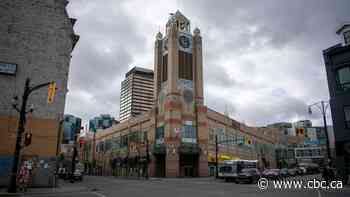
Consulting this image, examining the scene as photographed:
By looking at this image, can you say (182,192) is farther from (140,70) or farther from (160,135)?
(140,70)

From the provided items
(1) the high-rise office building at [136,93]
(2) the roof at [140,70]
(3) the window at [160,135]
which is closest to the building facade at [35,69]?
(3) the window at [160,135]

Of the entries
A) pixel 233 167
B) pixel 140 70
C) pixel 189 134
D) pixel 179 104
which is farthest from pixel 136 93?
pixel 233 167

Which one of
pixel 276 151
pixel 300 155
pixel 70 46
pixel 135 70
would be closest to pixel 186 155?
pixel 70 46

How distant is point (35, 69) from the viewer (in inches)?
1171

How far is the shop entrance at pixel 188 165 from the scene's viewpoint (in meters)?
59.8

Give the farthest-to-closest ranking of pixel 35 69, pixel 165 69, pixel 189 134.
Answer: pixel 165 69, pixel 189 134, pixel 35 69

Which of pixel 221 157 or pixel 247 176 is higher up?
pixel 221 157

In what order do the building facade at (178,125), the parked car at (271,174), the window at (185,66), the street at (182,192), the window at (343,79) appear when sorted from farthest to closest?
the window at (185,66) → the building facade at (178,125) → the parked car at (271,174) → the window at (343,79) → the street at (182,192)

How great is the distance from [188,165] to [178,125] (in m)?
9.11

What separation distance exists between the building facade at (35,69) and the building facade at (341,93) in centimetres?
2934

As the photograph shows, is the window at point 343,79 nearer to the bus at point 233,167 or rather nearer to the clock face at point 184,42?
the bus at point 233,167

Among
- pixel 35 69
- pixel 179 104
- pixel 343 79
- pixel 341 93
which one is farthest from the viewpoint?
pixel 179 104

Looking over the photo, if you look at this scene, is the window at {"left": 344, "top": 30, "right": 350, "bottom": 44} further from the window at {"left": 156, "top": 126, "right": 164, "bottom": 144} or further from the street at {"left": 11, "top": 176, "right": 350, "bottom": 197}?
the window at {"left": 156, "top": 126, "right": 164, "bottom": 144}

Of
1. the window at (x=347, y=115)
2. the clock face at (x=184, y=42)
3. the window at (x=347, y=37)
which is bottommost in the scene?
the window at (x=347, y=115)
